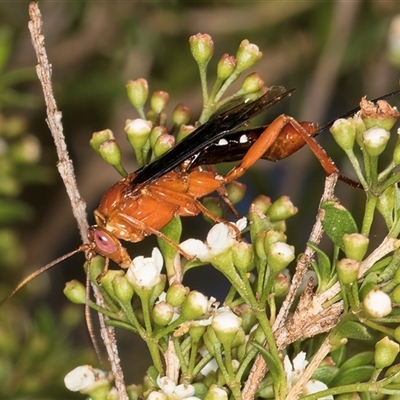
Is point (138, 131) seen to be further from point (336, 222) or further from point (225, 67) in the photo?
point (336, 222)

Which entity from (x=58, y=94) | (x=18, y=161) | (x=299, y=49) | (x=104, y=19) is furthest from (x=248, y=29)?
(x=18, y=161)

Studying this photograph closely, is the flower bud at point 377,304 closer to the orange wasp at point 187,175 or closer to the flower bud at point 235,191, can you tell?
the orange wasp at point 187,175

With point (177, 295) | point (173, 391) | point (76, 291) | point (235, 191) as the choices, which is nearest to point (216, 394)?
point (173, 391)

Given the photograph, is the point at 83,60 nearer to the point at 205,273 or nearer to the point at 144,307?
the point at 205,273

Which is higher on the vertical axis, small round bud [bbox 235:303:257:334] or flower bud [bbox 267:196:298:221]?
flower bud [bbox 267:196:298:221]

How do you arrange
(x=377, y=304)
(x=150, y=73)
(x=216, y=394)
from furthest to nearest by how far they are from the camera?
(x=150, y=73) < (x=216, y=394) < (x=377, y=304)

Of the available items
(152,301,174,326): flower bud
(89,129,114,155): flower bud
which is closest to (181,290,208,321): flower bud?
(152,301,174,326): flower bud

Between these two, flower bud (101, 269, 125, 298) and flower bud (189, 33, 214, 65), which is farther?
flower bud (189, 33, 214, 65)

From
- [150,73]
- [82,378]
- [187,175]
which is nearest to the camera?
[82,378]

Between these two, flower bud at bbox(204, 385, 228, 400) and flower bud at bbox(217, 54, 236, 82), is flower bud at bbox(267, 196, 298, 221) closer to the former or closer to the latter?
flower bud at bbox(217, 54, 236, 82)
